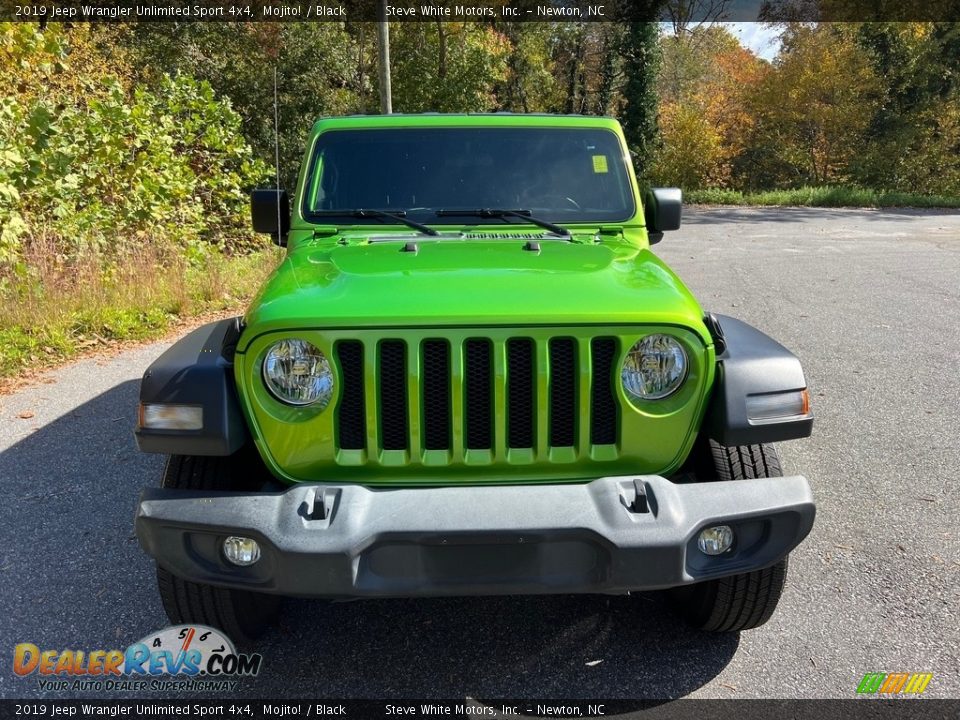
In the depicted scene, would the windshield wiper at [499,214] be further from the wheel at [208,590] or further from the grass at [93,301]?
the grass at [93,301]

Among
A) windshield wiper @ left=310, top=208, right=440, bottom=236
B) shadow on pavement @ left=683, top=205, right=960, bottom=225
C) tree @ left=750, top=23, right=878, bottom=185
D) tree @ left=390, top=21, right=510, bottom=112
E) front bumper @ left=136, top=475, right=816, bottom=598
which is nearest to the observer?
front bumper @ left=136, top=475, right=816, bottom=598

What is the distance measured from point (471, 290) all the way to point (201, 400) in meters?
0.86

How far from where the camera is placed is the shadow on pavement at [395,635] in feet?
8.25

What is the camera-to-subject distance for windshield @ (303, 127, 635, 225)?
3520 millimetres

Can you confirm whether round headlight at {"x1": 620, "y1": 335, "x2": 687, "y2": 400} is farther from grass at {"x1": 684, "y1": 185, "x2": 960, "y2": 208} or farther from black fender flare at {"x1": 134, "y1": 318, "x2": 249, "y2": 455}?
grass at {"x1": 684, "y1": 185, "x2": 960, "y2": 208}

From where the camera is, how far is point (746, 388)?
90.9 inches

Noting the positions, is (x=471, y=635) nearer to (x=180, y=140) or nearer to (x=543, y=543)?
(x=543, y=543)

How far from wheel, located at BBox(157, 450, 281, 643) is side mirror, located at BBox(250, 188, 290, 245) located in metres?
1.51

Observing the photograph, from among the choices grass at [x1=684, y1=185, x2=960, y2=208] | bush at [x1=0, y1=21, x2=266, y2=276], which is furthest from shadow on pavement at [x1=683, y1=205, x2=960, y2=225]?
bush at [x1=0, y1=21, x2=266, y2=276]

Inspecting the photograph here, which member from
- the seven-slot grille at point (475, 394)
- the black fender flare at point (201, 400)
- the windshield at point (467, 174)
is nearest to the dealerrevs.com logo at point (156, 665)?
the black fender flare at point (201, 400)

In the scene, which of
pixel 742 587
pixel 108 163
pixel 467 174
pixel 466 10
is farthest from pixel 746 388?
pixel 466 10

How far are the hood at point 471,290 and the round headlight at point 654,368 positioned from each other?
0.26 feet

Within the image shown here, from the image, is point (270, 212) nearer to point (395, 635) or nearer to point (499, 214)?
point (499, 214)

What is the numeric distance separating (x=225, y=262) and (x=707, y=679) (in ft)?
30.1
